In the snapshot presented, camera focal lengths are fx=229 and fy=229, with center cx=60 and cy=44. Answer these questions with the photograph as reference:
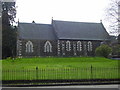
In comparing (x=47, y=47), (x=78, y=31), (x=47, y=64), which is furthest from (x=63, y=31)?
(x=47, y=64)

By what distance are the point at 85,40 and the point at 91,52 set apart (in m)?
3.96

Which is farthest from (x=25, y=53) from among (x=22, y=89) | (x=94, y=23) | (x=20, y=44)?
(x=22, y=89)

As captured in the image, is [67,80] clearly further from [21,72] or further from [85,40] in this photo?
[85,40]

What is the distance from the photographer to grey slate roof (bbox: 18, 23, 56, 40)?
2457 inches

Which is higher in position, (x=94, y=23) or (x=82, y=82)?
(x=94, y=23)

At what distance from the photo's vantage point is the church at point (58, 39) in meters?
61.6

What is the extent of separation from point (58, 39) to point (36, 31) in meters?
6.62

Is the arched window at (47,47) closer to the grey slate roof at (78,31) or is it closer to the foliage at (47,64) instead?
the grey slate roof at (78,31)

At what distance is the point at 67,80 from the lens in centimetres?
1628

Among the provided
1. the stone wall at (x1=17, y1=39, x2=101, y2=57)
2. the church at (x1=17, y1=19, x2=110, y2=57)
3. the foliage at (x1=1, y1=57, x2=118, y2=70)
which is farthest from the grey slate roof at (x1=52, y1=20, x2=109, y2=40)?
the foliage at (x1=1, y1=57, x2=118, y2=70)

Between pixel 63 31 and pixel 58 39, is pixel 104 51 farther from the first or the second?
pixel 63 31

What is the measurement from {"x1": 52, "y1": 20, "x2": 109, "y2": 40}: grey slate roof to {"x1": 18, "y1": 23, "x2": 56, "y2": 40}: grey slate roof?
2036mm

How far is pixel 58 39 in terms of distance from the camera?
63438 mm

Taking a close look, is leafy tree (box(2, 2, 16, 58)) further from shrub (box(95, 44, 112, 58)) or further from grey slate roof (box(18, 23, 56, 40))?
grey slate roof (box(18, 23, 56, 40))
